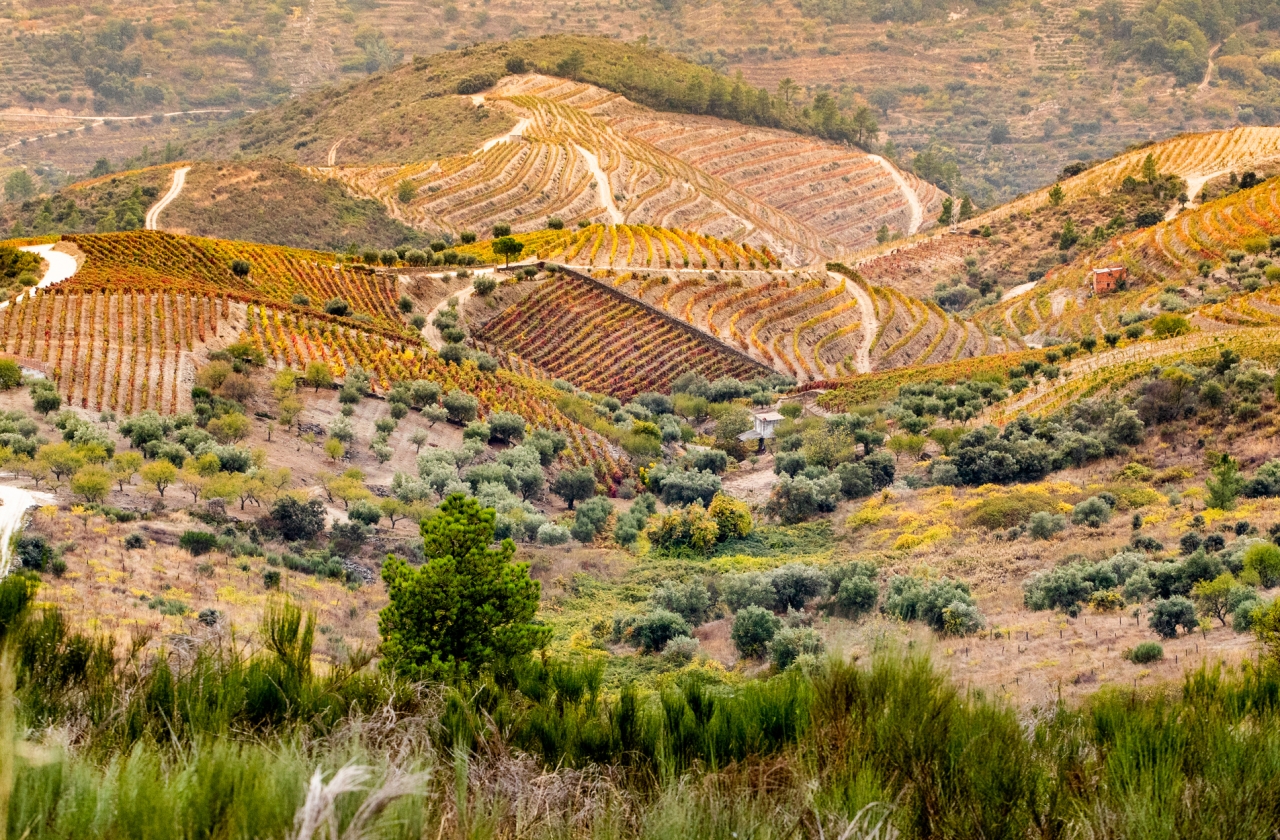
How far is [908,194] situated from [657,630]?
11789cm

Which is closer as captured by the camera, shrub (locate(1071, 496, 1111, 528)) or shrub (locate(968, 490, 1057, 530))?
shrub (locate(1071, 496, 1111, 528))

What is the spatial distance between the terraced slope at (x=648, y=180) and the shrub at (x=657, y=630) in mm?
71091

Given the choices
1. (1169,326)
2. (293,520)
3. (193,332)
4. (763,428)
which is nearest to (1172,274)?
(1169,326)

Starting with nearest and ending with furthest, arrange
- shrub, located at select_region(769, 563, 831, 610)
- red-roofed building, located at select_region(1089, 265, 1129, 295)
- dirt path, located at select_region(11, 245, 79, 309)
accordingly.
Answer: shrub, located at select_region(769, 563, 831, 610) → dirt path, located at select_region(11, 245, 79, 309) → red-roofed building, located at select_region(1089, 265, 1129, 295)

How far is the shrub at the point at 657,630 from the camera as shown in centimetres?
2480

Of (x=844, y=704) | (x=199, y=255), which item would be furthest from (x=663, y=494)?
(x=844, y=704)

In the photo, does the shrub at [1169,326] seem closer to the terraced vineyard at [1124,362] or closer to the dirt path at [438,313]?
the terraced vineyard at [1124,362]

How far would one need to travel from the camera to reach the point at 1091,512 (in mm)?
30391

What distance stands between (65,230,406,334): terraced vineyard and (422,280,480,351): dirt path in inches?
57.4

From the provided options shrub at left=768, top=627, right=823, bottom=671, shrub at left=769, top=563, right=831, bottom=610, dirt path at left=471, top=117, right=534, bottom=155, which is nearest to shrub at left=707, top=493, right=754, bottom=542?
shrub at left=769, top=563, right=831, bottom=610

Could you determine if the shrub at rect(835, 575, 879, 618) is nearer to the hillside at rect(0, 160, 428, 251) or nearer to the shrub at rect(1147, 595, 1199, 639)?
the shrub at rect(1147, 595, 1199, 639)

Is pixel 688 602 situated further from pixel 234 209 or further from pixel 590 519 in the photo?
pixel 234 209

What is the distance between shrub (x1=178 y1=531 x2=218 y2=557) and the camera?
2555 cm

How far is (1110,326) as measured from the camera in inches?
2376
